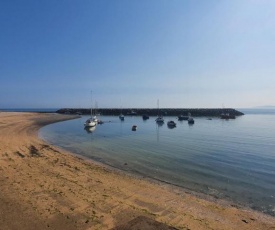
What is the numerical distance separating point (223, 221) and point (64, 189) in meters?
8.46

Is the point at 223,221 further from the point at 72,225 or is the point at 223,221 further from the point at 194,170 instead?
the point at 194,170

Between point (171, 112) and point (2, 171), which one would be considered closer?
point (2, 171)

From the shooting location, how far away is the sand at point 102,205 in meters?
11.0

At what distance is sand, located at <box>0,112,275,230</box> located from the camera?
36.1ft

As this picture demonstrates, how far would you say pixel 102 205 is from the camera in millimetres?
13156

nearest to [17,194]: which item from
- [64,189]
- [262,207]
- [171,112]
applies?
[64,189]

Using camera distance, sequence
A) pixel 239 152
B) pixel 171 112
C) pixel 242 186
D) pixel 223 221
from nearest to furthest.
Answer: pixel 223 221 < pixel 242 186 < pixel 239 152 < pixel 171 112

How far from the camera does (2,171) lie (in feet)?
60.5

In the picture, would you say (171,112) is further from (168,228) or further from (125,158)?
(168,228)

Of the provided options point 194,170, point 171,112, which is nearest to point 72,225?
point 194,170

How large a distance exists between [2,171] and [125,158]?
44.5ft

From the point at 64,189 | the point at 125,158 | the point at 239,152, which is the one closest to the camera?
the point at 64,189

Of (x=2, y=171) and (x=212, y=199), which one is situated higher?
(x=2, y=171)

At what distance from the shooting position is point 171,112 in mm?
161000
